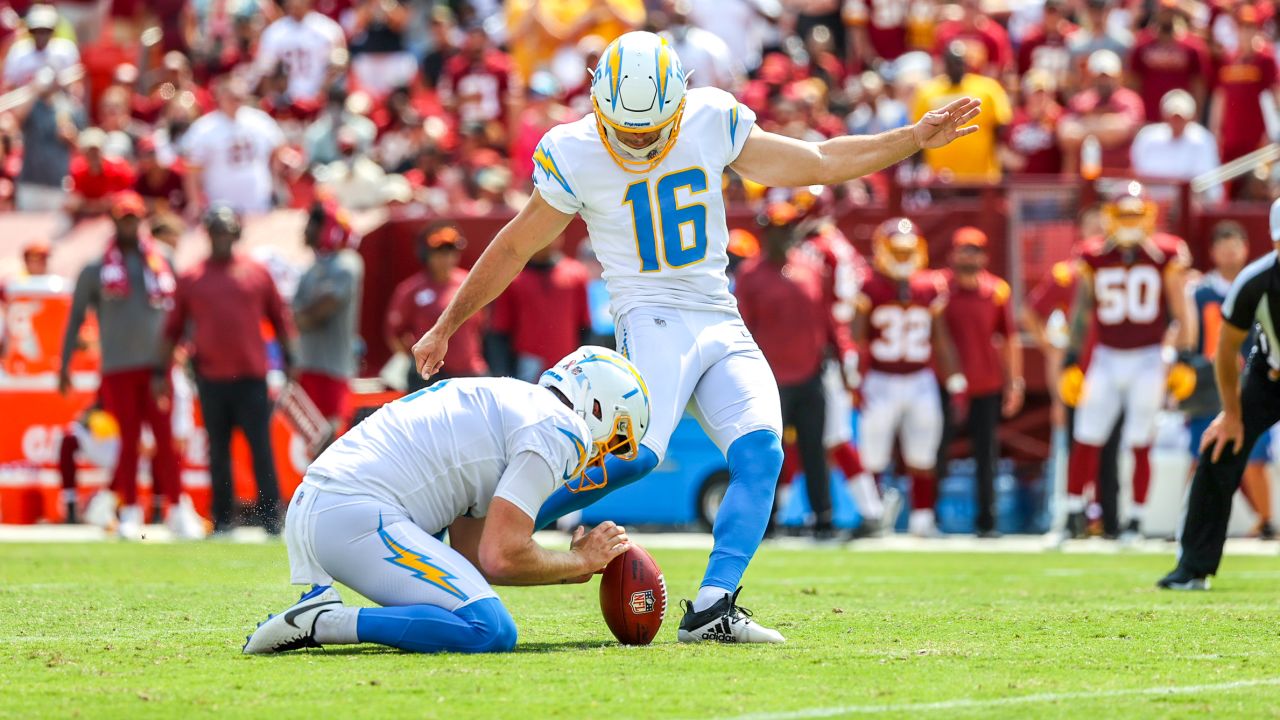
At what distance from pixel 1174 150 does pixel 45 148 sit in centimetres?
1006

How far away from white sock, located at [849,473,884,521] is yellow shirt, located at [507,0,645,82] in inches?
234

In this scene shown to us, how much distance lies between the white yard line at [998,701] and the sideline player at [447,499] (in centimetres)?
126

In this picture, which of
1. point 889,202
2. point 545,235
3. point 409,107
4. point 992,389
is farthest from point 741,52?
point 545,235

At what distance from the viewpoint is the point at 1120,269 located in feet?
41.4

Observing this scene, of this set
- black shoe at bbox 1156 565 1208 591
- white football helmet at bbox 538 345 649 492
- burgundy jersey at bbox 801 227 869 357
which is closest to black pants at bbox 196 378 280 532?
burgundy jersey at bbox 801 227 869 357

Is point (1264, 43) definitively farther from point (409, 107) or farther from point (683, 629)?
point (683, 629)

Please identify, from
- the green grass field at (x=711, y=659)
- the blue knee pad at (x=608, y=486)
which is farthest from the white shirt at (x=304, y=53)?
the blue knee pad at (x=608, y=486)

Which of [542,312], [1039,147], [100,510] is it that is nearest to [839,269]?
[542,312]

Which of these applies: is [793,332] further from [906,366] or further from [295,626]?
[295,626]

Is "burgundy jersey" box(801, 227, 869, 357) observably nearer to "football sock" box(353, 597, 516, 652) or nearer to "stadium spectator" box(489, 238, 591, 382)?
"stadium spectator" box(489, 238, 591, 382)

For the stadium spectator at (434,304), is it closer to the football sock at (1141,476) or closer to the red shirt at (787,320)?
the red shirt at (787,320)

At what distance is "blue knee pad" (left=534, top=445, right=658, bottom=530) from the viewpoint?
6070 millimetres

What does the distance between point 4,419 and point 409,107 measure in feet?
17.9

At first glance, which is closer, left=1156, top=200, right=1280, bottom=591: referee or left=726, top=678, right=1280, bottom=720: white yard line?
left=726, top=678, right=1280, bottom=720: white yard line
